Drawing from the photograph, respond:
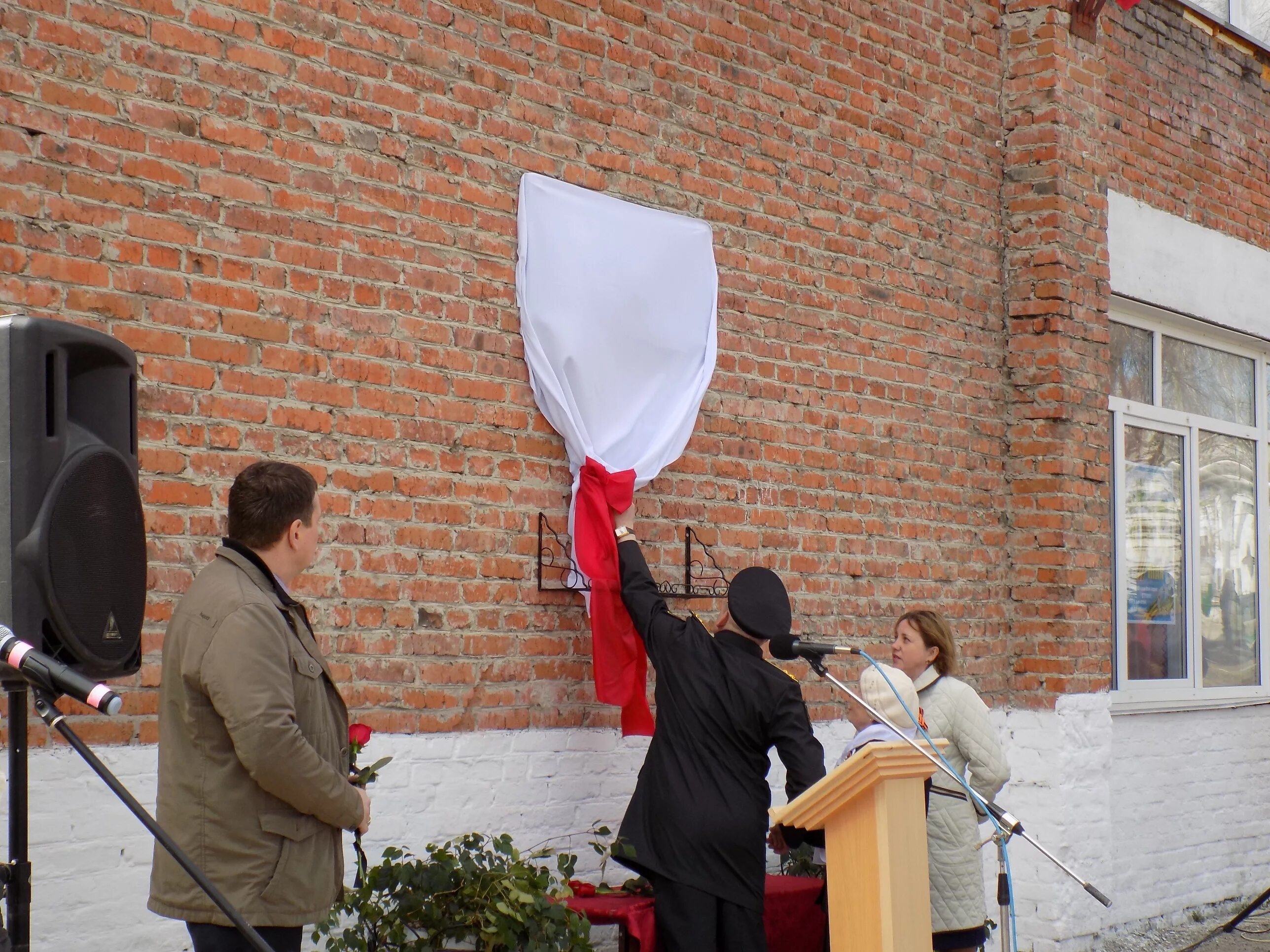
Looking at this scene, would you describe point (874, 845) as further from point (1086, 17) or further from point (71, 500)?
point (1086, 17)

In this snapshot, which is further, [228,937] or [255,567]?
[255,567]

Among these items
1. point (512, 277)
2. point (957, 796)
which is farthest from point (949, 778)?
point (512, 277)

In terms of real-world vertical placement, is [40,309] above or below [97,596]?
above

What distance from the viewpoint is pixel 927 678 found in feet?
17.9

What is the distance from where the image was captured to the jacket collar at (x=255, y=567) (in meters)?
3.43

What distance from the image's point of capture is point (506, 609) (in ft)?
16.3

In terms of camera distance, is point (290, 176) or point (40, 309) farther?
point (290, 176)

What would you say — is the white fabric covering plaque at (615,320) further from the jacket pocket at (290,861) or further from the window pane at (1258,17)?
the window pane at (1258,17)

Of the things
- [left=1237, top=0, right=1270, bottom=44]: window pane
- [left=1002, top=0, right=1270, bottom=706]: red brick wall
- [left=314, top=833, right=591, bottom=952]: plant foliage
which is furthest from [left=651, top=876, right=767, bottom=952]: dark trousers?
[left=1237, top=0, right=1270, bottom=44]: window pane

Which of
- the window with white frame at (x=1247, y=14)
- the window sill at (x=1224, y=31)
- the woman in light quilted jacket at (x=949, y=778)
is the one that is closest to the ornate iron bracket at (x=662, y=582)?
the woman in light quilted jacket at (x=949, y=778)

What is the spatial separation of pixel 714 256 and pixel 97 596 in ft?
10.9

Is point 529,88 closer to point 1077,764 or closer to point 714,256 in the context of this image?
point 714,256

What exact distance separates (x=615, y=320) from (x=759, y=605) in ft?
4.25

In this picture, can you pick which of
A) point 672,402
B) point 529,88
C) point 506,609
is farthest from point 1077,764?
point 529,88
